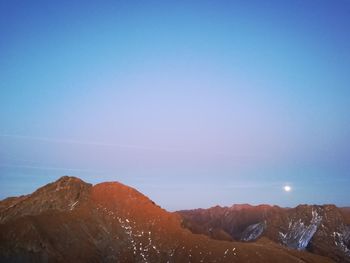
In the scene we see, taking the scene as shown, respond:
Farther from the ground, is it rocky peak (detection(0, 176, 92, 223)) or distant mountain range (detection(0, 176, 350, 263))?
rocky peak (detection(0, 176, 92, 223))

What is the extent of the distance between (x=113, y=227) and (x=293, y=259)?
7335 centimetres

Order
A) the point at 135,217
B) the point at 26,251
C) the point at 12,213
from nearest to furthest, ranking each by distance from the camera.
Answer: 1. the point at 26,251
2. the point at 12,213
3. the point at 135,217

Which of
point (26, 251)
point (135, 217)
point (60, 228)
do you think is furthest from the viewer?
point (135, 217)

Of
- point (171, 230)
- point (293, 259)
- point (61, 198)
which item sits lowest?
point (293, 259)

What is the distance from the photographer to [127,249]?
172250 millimetres

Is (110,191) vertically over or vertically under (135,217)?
A: over

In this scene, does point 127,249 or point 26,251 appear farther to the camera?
point 127,249

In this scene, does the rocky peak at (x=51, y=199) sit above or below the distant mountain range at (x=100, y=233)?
above

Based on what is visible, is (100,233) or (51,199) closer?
(100,233)

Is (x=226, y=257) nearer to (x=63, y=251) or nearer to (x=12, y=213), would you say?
(x=63, y=251)

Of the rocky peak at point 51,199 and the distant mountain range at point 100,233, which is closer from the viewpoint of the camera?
the distant mountain range at point 100,233

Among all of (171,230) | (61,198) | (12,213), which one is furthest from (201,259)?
(12,213)

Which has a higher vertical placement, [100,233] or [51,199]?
[51,199]

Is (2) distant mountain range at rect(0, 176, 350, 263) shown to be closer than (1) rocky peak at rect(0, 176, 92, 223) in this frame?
Yes
